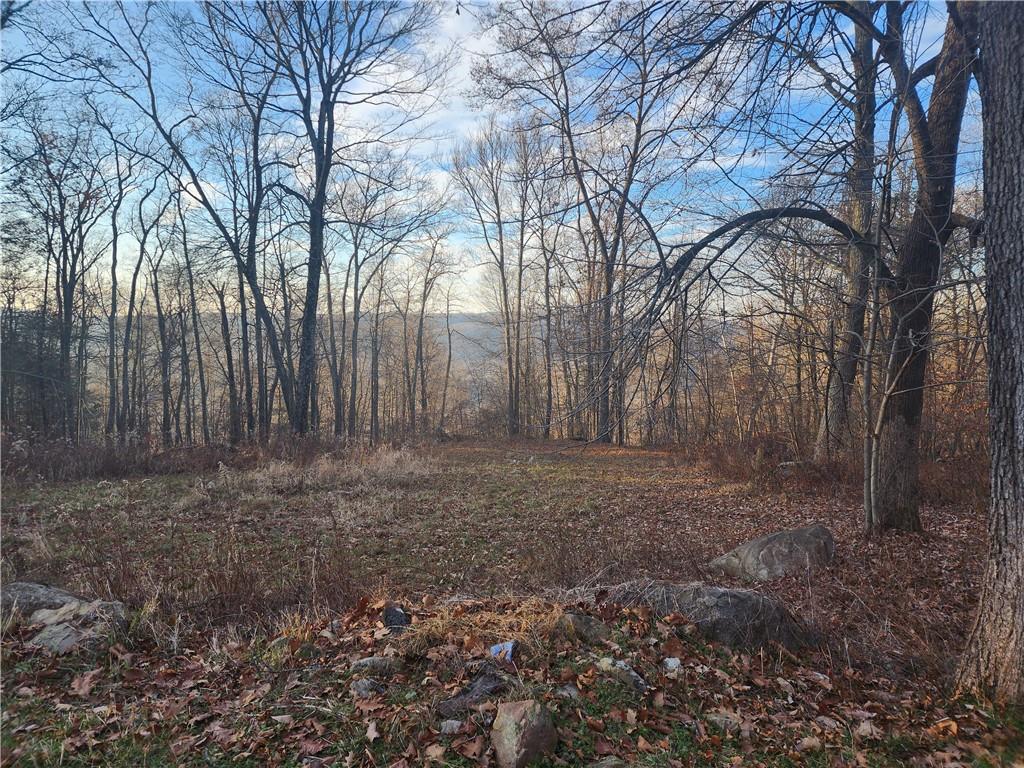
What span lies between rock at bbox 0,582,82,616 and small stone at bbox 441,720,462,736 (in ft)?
9.67

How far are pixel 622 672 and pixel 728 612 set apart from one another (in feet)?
3.58

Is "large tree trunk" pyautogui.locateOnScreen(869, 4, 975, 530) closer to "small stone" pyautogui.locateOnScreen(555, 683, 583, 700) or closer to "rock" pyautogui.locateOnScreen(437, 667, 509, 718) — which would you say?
"small stone" pyautogui.locateOnScreen(555, 683, 583, 700)

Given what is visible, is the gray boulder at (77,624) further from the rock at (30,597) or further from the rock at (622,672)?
the rock at (622,672)

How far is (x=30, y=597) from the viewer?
13.1 feet

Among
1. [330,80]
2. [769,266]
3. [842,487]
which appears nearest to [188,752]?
[769,266]

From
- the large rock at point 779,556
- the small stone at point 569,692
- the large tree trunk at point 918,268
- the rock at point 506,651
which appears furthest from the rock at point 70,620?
the large tree trunk at point 918,268

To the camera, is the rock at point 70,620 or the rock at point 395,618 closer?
the rock at point 70,620

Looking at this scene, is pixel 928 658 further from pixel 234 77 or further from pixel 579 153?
pixel 234 77

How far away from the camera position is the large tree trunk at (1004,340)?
9.55 ft

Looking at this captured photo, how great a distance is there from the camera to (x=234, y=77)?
52.6ft

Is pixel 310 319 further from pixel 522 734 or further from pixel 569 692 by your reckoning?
pixel 522 734

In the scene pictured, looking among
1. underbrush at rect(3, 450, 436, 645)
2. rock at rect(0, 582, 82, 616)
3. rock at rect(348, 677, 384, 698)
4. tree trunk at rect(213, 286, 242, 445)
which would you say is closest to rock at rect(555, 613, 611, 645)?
rock at rect(348, 677, 384, 698)

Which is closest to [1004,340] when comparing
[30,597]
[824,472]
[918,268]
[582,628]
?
[582,628]

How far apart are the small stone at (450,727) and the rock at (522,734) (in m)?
0.16
